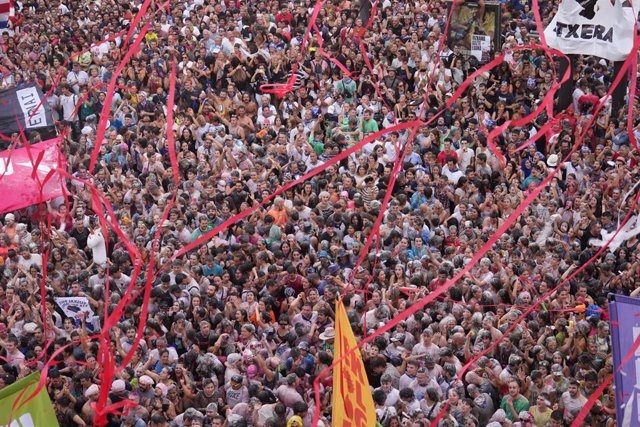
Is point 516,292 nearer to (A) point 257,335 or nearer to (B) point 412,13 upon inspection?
(A) point 257,335

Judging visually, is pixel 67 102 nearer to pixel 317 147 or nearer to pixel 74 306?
pixel 317 147

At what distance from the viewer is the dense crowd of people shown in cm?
1215

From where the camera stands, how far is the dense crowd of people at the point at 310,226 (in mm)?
12148

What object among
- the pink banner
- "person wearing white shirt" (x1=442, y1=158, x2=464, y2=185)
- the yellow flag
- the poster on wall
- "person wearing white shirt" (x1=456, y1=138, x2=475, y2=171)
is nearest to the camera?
the yellow flag

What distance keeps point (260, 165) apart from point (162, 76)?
12.0 ft

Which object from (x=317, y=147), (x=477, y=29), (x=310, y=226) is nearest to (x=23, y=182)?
(x=310, y=226)

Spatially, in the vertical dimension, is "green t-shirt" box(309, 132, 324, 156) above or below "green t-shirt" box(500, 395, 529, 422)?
below

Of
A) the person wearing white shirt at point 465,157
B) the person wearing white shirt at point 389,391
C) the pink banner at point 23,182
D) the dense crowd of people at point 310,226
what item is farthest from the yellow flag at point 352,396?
the person wearing white shirt at point 465,157

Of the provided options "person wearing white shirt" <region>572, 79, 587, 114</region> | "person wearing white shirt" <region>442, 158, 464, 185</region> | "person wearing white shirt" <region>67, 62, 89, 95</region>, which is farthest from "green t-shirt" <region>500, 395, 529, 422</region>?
"person wearing white shirt" <region>67, 62, 89, 95</region>

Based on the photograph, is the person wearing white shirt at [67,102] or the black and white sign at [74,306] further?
the person wearing white shirt at [67,102]

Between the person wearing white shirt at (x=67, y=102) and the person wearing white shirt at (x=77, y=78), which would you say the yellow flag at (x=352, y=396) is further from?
the person wearing white shirt at (x=77, y=78)

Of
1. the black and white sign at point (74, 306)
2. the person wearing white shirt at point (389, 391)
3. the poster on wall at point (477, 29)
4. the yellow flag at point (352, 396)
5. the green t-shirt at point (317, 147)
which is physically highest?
the yellow flag at point (352, 396)

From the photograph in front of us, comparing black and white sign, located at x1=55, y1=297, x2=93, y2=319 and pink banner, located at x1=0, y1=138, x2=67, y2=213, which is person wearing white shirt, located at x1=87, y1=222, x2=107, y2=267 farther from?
black and white sign, located at x1=55, y1=297, x2=93, y2=319

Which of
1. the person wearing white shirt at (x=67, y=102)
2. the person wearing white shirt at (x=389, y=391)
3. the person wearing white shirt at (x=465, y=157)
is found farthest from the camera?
the person wearing white shirt at (x=67, y=102)
